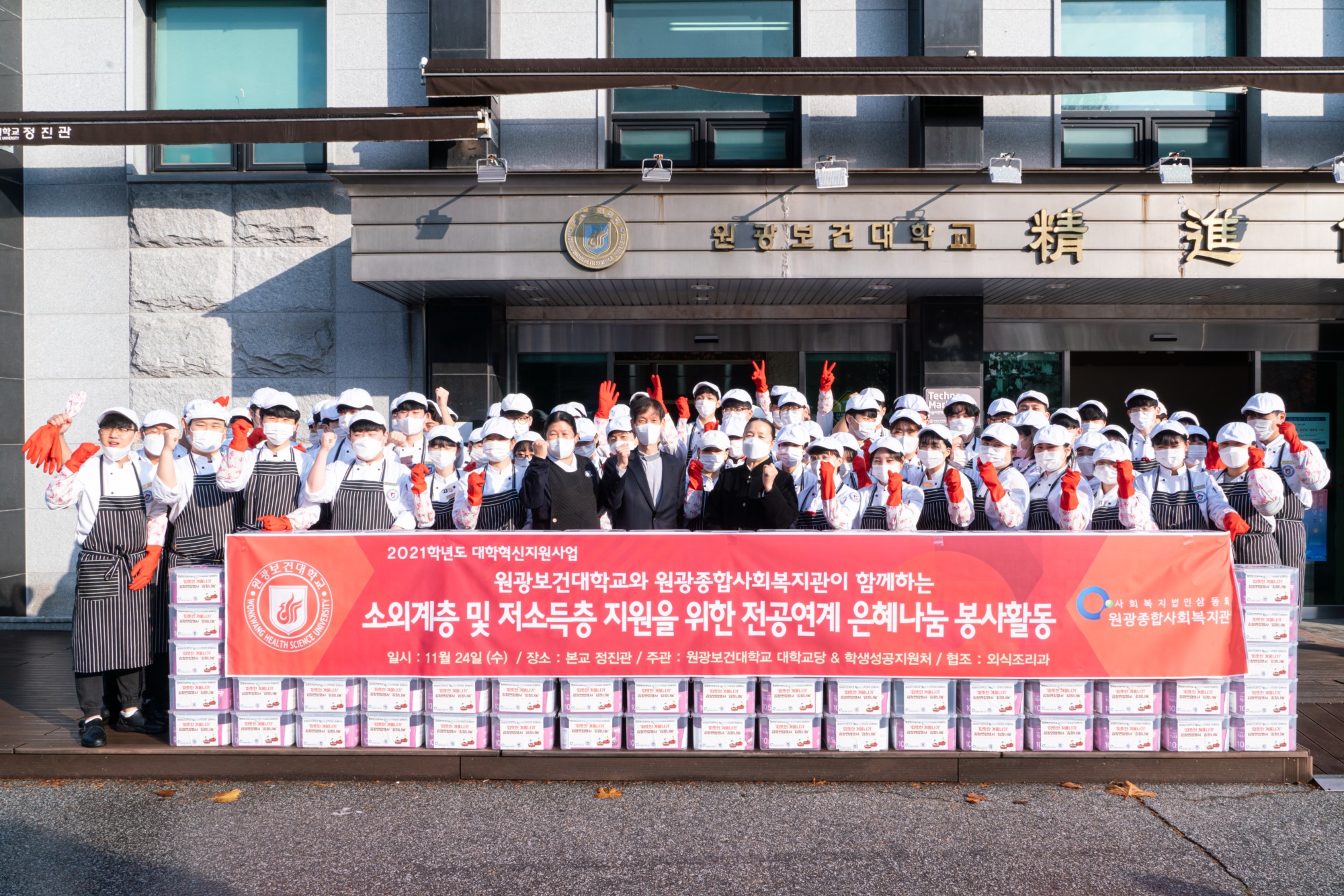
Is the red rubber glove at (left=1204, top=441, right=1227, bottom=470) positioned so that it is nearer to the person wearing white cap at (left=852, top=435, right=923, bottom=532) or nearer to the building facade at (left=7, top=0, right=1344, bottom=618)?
the person wearing white cap at (left=852, top=435, right=923, bottom=532)

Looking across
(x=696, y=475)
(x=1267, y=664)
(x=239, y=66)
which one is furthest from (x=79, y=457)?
(x=1267, y=664)

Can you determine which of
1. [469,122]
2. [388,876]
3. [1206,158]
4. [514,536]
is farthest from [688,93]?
[388,876]

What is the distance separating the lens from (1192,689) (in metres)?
5.01

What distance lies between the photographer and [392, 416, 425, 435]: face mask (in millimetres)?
6438

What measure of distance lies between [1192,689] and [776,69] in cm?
635

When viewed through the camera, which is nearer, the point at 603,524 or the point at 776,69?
the point at 603,524

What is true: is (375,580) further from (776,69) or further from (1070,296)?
(1070,296)

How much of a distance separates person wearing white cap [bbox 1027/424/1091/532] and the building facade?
12.3ft

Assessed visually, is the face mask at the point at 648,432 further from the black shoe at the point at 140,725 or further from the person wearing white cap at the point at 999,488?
the black shoe at the point at 140,725

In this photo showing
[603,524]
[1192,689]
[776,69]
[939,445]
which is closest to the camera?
[1192,689]

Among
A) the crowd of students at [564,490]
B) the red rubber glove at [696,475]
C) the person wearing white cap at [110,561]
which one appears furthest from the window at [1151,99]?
the person wearing white cap at [110,561]

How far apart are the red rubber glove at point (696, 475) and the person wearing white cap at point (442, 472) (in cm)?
156

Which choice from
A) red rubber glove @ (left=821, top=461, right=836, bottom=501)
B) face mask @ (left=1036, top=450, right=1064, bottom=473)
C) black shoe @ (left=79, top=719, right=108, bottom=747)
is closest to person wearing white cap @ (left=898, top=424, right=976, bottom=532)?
face mask @ (left=1036, top=450, right=1064, bottom=473)

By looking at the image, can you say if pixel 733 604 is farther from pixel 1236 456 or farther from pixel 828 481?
pixel 1236 456
